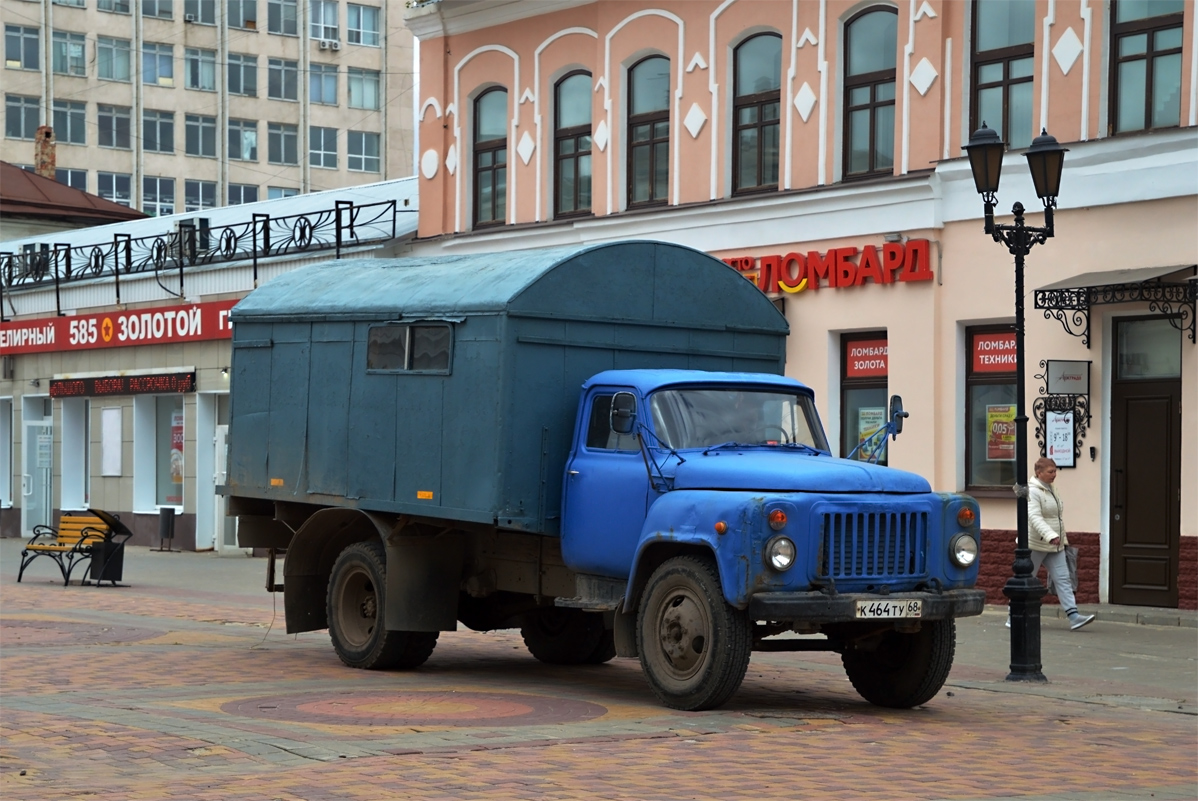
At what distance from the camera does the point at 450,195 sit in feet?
97.3

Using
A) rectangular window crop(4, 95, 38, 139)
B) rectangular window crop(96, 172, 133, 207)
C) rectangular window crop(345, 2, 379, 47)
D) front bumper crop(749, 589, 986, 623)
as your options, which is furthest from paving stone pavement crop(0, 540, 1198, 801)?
rectangular window crop(345, 2, 379, 47)

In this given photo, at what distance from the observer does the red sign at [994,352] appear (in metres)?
21.3

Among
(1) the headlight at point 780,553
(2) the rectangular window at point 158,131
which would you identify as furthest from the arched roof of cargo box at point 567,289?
(2) the rectangular window at point 158,131

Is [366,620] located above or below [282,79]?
below

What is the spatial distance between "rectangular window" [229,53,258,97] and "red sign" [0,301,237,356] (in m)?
44.7

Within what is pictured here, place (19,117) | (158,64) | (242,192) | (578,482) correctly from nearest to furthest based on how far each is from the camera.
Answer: (578,482)
(19,117)
(158,64)
(242,192)

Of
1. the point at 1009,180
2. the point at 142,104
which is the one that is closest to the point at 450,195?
the point at 1009,180

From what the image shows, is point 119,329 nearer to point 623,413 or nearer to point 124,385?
point 124,385

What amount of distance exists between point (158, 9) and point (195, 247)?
4875cm

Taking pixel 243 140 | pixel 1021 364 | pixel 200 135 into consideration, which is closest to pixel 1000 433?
pixel 1021 364

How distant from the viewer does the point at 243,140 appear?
272 feet

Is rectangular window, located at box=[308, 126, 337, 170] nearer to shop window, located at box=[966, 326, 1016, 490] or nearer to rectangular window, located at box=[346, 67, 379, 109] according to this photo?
rectangular window, located at box=[346, 67, 379, 109]

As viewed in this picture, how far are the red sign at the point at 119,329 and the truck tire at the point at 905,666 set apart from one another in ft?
67.1

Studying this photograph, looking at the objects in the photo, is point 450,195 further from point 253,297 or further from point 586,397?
point 586,397
